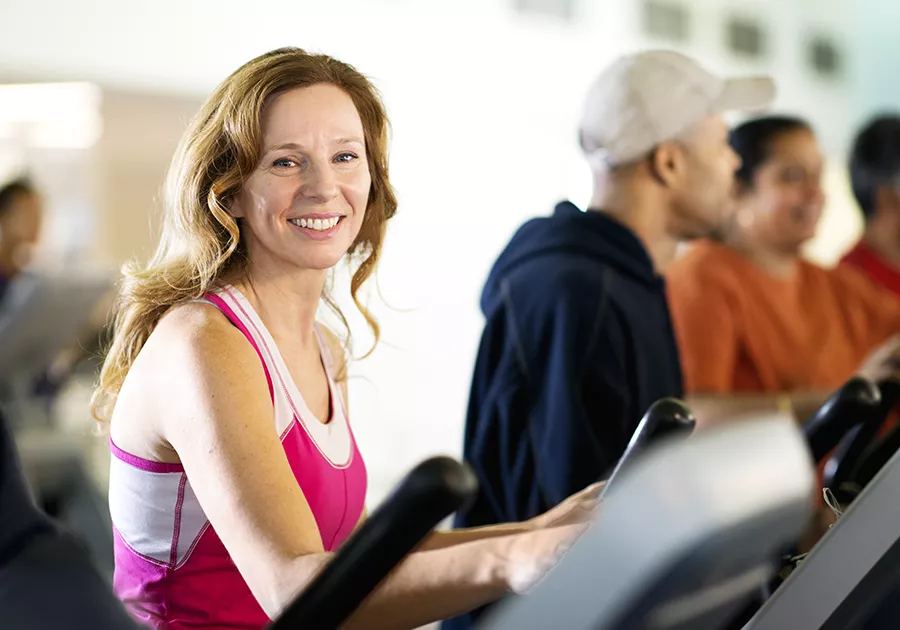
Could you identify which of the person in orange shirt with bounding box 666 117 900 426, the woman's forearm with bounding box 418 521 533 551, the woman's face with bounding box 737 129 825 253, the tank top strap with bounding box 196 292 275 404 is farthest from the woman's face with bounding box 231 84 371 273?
the woman's face with bounding box 737 129 825 253

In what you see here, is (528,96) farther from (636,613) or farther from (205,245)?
(636,613)

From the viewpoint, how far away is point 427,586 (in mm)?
1061

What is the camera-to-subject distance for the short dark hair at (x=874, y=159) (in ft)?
11.6

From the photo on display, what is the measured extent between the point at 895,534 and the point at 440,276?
7.83m

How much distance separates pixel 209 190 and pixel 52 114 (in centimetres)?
887

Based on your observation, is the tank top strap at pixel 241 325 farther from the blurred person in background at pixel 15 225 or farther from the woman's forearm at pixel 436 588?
the blurred person in background at pixel 15 225

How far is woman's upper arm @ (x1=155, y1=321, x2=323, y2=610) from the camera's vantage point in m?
1.11

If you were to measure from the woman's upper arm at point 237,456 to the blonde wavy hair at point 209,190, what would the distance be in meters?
0.13

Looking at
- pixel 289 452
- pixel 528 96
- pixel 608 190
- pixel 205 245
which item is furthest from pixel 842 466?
pixel 528 96

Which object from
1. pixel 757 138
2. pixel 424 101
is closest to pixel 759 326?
pixel 757 138

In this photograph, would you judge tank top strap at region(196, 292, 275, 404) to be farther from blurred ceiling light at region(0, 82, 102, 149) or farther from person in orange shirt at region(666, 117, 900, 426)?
blurred ceiling light at region(0, 82, 102, 149)

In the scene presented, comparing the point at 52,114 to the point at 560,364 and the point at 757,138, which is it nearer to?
the point at 757,138

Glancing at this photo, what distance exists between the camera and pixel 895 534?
92cm

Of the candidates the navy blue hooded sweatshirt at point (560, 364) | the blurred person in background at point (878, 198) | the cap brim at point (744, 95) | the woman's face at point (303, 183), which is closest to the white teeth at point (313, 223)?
the woman's face at point (303, 183)
